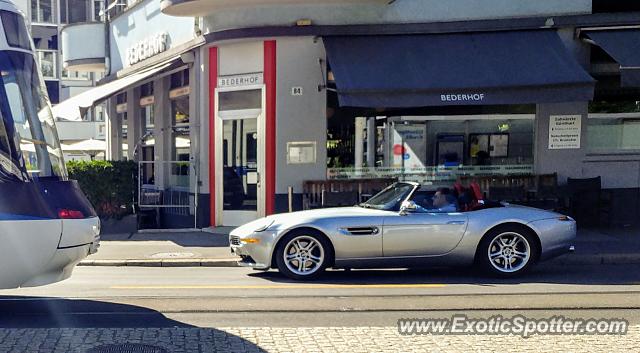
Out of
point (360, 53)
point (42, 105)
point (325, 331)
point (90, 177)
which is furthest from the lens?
point (90, 177)

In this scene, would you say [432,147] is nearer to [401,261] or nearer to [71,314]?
[401,261]

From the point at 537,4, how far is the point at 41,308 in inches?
447

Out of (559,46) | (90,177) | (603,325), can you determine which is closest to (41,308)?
(603,325)

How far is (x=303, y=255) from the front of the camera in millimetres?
8797

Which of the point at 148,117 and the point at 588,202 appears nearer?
the point at 588,202

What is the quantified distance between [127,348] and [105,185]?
9.92 metres

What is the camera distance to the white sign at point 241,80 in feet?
45.9

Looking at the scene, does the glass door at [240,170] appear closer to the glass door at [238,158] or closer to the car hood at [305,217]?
the glass door at [238,158]

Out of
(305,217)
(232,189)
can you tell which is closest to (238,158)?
(232,189)

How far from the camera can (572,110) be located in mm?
13961

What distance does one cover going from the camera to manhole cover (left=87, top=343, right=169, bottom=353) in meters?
5.15

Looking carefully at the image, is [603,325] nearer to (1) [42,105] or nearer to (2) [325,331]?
(2) [325,331]

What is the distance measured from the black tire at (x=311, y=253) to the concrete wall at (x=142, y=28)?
8406mm

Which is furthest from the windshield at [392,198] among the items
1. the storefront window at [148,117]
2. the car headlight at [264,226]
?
the storefront window at [148,117]
